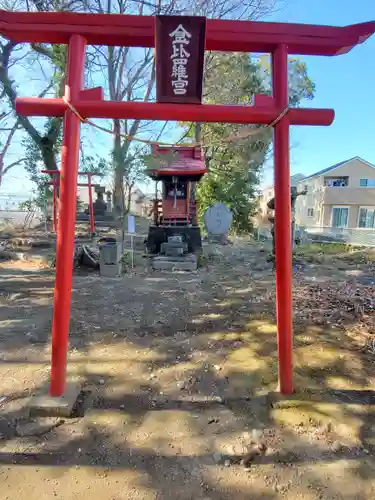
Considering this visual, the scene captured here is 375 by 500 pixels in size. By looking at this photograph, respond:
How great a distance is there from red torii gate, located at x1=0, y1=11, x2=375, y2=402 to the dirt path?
0.41m

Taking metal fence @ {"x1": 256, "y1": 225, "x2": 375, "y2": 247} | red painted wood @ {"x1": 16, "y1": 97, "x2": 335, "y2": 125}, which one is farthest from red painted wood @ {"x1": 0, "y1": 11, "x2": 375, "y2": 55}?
metal fence @ {"x1": 256, "y1": 225, "x2": 375, "y2": 247}

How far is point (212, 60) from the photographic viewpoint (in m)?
13.2

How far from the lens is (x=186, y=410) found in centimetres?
259

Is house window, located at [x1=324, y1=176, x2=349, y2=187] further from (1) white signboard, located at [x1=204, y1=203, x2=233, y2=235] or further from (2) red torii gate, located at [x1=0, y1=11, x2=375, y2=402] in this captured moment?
(2) red torii gate, located at [x1=0, y1=11, x2=375, y2=402]

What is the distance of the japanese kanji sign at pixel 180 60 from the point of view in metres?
2.43

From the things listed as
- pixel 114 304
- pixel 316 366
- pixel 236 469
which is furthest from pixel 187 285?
pixel 236 469

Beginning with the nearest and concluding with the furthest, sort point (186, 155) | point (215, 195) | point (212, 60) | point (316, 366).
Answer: point (316, 366)
point (186, 155)
point (212, 60)
point (215, 195)

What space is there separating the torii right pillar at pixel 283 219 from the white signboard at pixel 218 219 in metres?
11.0

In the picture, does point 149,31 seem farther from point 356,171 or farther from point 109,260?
point 356,171

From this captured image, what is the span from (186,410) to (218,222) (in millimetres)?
11488

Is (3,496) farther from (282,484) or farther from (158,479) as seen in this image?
(282,484)

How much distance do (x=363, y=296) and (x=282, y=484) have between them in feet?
13.7

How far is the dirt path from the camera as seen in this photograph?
76.0 inches

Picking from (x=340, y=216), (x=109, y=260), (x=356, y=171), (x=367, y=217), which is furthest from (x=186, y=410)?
(x=356, y=171)
